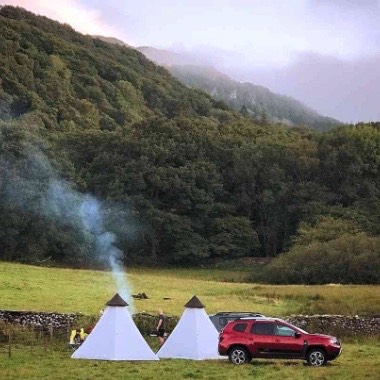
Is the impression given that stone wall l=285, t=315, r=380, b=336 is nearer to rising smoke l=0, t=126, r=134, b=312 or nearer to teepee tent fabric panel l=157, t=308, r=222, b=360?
teepee tent fabric panel l=157, t=308, r=222, b=360

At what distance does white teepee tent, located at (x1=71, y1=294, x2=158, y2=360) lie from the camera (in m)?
25.5

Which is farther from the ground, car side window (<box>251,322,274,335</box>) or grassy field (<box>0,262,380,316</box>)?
grassy field (<box>0,262,380,316</box>)

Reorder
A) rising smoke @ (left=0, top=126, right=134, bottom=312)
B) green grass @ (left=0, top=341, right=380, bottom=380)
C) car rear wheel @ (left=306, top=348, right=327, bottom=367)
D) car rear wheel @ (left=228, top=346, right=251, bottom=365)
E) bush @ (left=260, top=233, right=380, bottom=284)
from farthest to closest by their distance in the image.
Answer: rising smoke @ (left=0, top=126, right=134, bottom=312) → bush @ (left=260, top=233, right=380, bottom=284) → car rear wheel @ (left=228, top=346, right=251, bottom=365) → car rear wheel @ (left=306, top=348, right=327, bottom=367) → green grass @ (left=0, top=341, right=380, bottom=380)

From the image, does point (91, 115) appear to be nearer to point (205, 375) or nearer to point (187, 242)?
point (187, 242)

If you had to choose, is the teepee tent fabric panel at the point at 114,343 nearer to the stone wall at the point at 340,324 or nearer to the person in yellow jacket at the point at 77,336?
the person in yellow jacket at the point at 77,336

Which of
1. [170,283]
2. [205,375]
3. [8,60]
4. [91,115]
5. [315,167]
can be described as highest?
[8,60]

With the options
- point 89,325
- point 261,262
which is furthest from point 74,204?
point 89,325

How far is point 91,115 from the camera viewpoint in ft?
429

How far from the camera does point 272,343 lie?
967 inches

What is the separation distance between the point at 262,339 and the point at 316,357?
6.28 ft

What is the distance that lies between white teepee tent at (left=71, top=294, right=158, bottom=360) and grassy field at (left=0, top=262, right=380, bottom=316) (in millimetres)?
8664

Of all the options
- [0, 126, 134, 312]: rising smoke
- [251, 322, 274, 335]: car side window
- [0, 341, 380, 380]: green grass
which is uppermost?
[0, 126, 134, 312]: rising smoke

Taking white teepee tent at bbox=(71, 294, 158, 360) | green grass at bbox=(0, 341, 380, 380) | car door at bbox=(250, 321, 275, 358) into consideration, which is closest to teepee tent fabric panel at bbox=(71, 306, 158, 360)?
white teepee tent at bbox=(71, 294, 158, 360)

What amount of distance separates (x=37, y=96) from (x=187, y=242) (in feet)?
191
